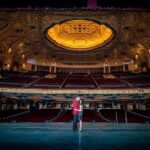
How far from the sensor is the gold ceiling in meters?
28.8

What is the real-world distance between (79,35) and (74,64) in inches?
268

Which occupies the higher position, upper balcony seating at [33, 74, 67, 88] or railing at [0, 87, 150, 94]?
upper balcony seating at [33, 74, 67, 88]

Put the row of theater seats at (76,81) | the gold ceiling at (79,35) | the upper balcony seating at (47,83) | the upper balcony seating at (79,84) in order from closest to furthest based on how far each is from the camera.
→ the upper balcony seating at (47,83) → the upper balcony seating at (79,84) → the row of theater seats at (76,81) → the gold ceiling at (79,35)

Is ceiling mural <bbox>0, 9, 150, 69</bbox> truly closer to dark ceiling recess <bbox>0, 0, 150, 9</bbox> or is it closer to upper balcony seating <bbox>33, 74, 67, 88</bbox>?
upper balcony seating <bbox>33, 74, 67, 88</bbox>

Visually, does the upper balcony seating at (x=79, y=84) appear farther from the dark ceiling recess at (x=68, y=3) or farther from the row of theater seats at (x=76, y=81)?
the dark ceiling recess at (x=68, y=3)

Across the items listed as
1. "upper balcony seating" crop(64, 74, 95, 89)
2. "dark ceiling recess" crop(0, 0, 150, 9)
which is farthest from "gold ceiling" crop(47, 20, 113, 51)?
"dark ceiling recess" crop(0, 0, 150, 9)

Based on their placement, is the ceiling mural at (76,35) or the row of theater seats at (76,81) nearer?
the ceiling mural at (76,35)

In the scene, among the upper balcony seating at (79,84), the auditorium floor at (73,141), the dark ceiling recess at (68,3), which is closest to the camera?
the auditorium floor at (73,141)

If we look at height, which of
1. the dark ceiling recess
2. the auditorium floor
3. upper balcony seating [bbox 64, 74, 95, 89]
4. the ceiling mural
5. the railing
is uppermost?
the ceiling mural

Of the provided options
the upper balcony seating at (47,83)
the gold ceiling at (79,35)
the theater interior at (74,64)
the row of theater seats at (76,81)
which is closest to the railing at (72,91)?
the theater interior at (74,64)

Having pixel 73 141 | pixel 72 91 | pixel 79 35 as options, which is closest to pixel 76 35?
pixel 79 35

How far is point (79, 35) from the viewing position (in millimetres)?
32062

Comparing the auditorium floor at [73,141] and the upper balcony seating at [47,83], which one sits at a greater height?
the upper balcony seating at [47,83]

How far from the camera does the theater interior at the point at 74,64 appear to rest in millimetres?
20797
